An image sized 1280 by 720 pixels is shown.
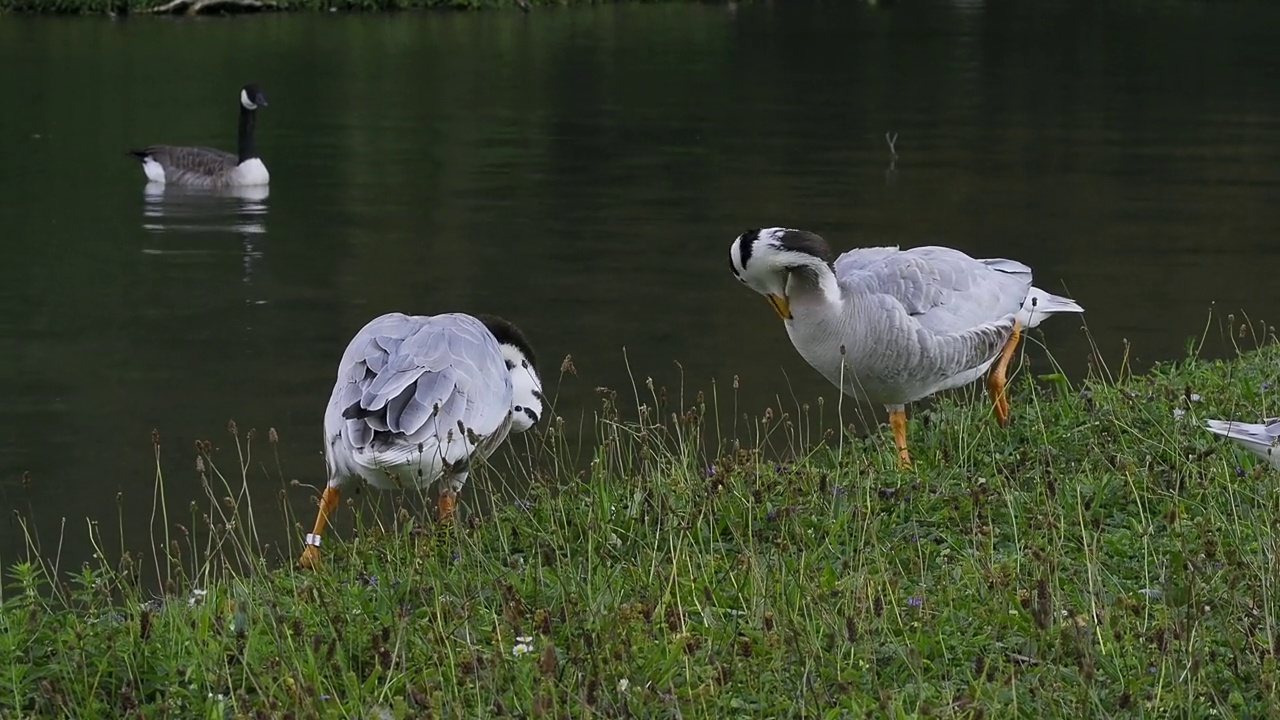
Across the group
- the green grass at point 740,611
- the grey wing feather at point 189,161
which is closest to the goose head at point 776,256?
the green grass at point 740,611

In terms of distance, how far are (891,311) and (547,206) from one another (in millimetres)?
11811

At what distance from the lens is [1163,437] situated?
6879 mm

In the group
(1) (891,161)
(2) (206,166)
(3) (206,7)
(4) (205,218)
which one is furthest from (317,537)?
(3) (206,7)

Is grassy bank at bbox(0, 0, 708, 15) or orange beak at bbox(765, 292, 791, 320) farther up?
orange beak at bbox(765, 292, 791, 320)

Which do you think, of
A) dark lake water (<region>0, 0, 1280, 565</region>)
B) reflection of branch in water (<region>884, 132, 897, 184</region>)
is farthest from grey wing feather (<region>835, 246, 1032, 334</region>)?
reflection of branch in water (<region>884, 132, 897, 184</region>)

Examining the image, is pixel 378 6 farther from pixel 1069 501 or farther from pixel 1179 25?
pixel 1069 501

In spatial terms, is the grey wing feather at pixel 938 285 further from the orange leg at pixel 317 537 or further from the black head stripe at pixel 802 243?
the orange leg at pixel 317 537

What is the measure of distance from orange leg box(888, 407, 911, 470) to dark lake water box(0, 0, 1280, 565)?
10.2 ft

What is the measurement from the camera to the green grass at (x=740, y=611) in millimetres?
4406

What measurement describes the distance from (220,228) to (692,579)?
47.1ft

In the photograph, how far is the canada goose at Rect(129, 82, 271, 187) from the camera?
67.7ft

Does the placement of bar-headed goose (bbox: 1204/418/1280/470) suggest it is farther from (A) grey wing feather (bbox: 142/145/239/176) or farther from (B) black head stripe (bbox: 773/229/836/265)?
(A) grey wing feather (bbox: 142/145/239/176)

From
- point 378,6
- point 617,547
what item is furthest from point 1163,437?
point 378,6

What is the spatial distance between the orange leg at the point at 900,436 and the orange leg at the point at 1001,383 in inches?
17.0
